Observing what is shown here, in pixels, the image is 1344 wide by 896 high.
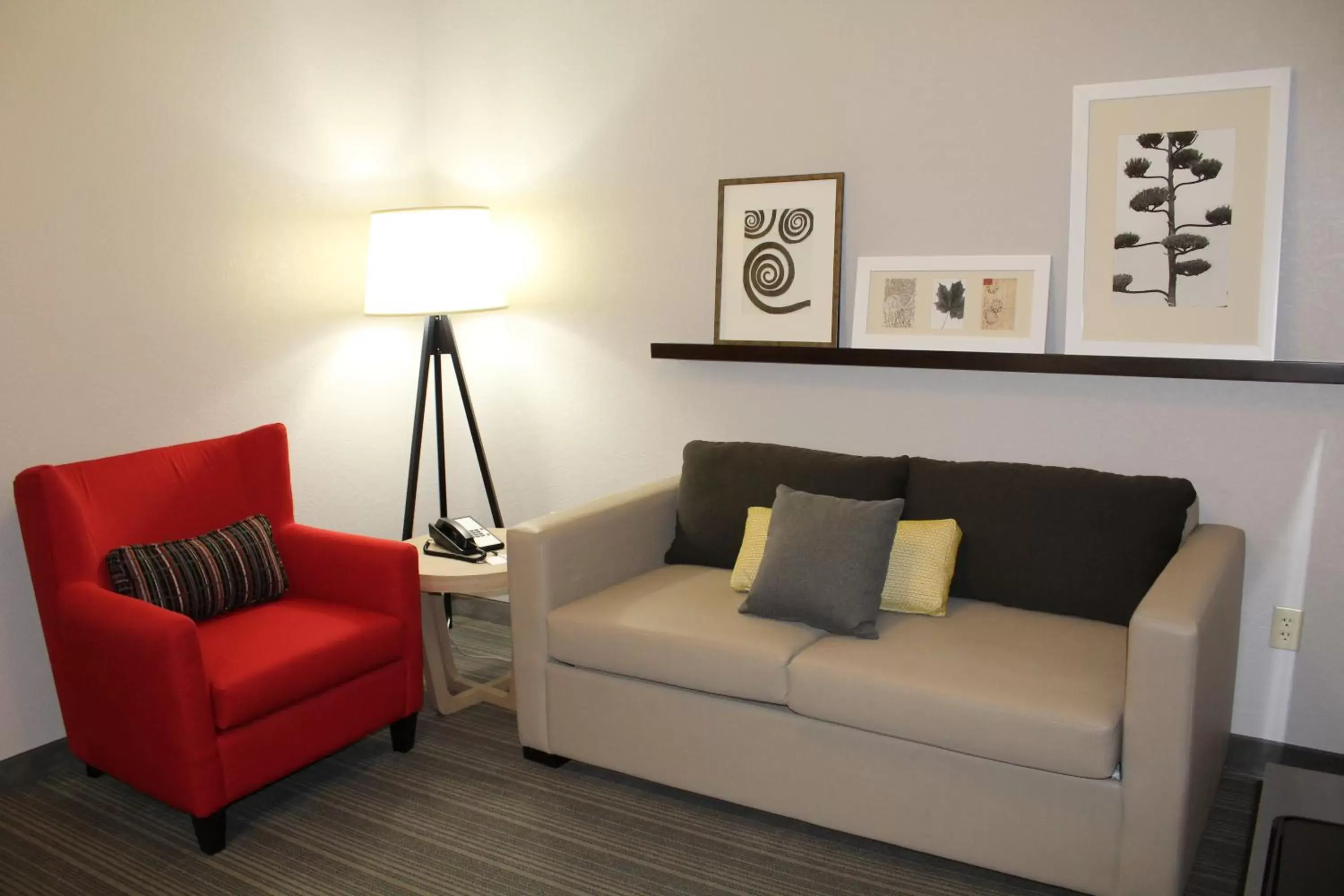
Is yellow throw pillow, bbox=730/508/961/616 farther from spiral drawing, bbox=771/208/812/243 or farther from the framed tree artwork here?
spiral drawing, bbox=771/208/812/243

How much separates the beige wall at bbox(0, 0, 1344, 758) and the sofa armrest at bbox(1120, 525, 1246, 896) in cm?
80

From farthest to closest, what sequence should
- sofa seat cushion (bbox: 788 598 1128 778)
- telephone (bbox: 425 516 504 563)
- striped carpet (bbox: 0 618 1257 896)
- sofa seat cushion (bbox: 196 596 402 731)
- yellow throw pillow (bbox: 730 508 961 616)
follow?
telephone (bbox: 425 516 504 563)
yellow throw pillow (bbox: 730 508 961 616)
sofa seat cushion (bbox: 196 596 402 731)
striped carpet (bbox: 0 618 1257 896)
sofa seat cushion (bbox: 788 598 1128 778)

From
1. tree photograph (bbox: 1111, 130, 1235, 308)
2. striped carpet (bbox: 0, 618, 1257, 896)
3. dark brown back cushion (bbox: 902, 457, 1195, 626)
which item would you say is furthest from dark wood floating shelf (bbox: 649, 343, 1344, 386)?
striped carpet (bbox: 0, 618, 1257, 896)

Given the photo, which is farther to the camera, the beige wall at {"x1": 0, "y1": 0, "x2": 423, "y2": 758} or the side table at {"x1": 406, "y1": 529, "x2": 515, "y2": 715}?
the side table at {"x1": 406, "y1": 529, "x2": 515, "y2": 715}

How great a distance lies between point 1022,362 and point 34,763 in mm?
3094

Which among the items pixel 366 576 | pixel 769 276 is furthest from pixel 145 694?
pixel 769 276

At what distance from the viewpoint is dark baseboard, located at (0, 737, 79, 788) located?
2.96 meters

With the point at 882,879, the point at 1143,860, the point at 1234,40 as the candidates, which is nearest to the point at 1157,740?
the point at 1143,860

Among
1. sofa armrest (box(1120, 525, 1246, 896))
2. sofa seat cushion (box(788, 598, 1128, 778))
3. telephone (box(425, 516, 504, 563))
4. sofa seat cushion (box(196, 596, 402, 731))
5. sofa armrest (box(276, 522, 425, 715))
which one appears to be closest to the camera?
sofa armrest (box(1120, 525, 1246, 896))

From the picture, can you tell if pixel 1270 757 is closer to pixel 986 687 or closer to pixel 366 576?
pixel 986 687

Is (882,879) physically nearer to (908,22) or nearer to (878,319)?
(878,319)

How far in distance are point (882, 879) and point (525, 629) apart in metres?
1.18

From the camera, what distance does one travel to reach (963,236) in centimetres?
322

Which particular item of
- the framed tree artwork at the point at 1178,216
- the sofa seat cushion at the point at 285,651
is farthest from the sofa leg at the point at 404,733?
the framed tree artwork at the point at 1178,216
